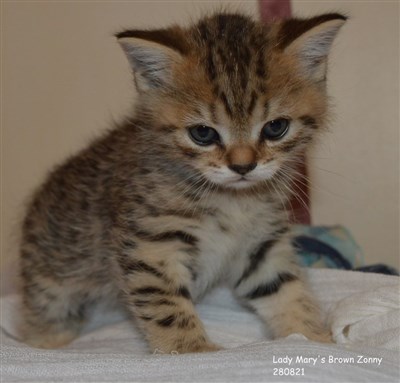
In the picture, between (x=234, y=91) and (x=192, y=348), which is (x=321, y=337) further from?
(x=234, y=91)

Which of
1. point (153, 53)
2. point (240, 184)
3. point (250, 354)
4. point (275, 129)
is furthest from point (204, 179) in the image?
point (250, 354)

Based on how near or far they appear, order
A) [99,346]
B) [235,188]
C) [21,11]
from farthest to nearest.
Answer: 1. [21,11]
2. [99,346]
3. [235,188]

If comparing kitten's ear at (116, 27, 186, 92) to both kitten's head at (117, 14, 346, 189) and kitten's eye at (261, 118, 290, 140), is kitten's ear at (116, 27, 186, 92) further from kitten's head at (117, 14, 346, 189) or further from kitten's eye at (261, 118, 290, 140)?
kitten's eye at (261, 118, 290, 140)

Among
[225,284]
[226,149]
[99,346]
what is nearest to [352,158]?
[225,284]

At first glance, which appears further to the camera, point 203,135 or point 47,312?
point 47,312

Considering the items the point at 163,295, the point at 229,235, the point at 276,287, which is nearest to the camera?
the point at 163,295

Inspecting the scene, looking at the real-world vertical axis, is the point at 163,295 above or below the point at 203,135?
below

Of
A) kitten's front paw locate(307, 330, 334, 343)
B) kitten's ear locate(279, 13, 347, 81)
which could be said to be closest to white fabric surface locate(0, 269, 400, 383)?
kitten's front paw locate(307, 330, 334, 343)

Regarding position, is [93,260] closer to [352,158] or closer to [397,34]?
[352,158]
